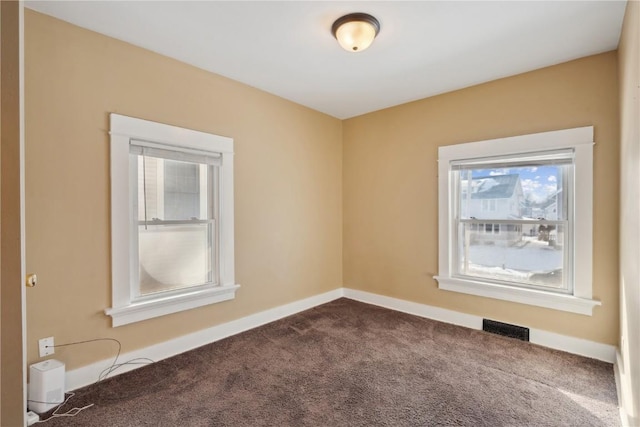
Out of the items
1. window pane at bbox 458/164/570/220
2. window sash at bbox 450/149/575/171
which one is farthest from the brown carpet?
window sash at bbox 450/149/575/171

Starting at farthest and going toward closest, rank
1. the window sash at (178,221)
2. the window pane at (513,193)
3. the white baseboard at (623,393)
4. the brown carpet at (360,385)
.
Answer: the window pane at (513,193) → the window sash at (178,221) → the brown carpet at (360,385) → the white baseboard at (623,393)

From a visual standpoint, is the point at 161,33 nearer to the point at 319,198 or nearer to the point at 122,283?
the point at 122,283

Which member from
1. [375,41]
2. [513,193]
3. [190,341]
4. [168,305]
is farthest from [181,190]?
[513,193]

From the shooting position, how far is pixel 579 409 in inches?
76.6

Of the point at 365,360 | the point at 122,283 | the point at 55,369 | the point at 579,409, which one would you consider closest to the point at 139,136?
the point at 122,283

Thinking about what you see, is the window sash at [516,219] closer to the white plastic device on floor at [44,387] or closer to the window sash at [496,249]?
the window sash at [496,249]

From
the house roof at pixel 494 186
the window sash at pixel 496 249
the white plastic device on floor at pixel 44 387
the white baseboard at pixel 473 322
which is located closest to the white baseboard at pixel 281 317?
the white baseboard at pixel 473 322

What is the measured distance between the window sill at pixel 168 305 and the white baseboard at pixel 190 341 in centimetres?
26

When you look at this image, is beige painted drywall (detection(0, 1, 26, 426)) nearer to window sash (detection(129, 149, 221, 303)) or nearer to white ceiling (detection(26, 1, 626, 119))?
white ceiling (detection(26, 1, 626, 119))

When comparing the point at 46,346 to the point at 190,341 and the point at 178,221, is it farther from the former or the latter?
the point at 178,221

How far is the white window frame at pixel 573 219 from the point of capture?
8.50ft

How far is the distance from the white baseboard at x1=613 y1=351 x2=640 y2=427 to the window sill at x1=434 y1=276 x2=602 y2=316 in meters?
0.41

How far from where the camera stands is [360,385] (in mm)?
2217

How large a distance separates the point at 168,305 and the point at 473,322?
9.92 ft
